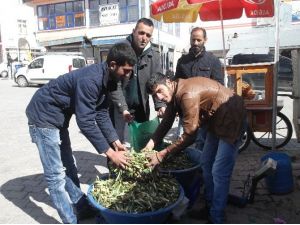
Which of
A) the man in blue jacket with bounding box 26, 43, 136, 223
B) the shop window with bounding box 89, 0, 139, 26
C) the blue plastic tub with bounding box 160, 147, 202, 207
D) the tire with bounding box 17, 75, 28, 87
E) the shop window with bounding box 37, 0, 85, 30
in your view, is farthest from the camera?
the shop window with bounding box 37, 0, 85, 30

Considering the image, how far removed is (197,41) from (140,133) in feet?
5.50

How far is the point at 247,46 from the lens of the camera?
67.1ft

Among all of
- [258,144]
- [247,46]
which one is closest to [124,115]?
[258,144]

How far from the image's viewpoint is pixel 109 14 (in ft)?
91.5

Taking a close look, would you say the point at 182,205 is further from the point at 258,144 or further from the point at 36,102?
the point at 258,144

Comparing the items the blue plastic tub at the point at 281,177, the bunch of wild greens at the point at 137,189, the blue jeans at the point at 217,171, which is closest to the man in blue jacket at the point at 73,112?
the bunch of wild greens at the point at 137,189

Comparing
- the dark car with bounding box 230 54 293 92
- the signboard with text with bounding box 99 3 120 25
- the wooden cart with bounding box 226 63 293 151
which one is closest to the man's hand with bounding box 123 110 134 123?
the wooden cart with bounding box 226 63 293 151

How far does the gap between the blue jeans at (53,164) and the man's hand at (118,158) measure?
58 centimetres

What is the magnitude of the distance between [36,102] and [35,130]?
0.89 feet

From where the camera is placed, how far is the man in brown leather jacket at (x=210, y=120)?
326cm

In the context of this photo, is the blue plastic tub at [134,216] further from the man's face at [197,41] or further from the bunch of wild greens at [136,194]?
the man's face at [197,41]

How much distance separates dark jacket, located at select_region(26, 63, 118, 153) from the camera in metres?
3.19

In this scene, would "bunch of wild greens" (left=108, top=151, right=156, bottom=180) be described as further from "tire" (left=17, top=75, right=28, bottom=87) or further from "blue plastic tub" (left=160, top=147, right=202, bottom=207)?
"tire" (left=17, top=75, right=28, bottom=87)

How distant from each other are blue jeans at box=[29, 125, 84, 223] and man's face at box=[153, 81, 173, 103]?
3.55 feet
